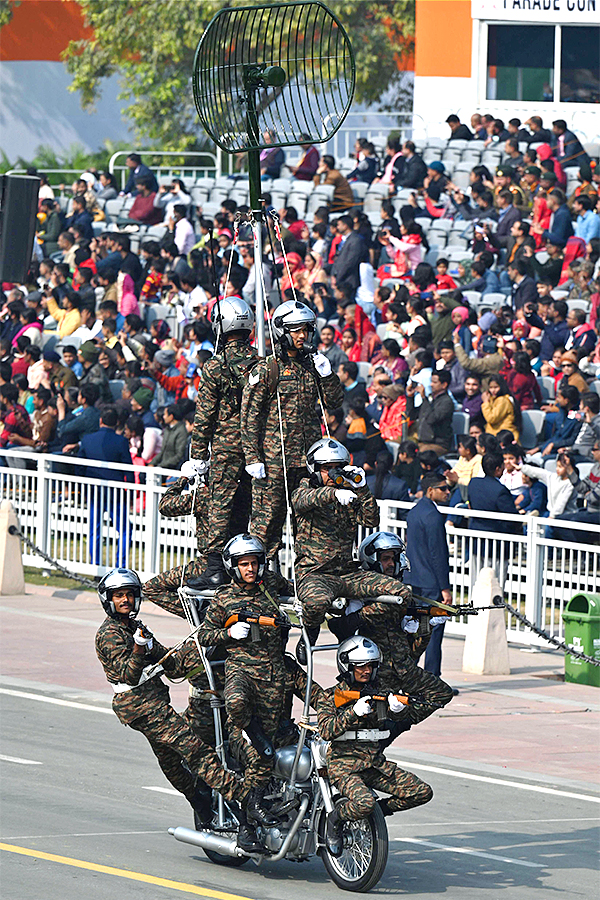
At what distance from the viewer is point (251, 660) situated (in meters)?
9.59

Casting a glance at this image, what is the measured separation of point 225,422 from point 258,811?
9.59 feet

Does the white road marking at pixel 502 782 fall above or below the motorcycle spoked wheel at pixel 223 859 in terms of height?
above

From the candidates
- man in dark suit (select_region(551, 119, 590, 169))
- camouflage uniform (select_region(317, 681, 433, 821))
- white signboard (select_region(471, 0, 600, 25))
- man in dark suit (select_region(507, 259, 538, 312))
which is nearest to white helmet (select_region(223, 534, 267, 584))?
camouflage uniform (select_region(317, 681, 433, 821))

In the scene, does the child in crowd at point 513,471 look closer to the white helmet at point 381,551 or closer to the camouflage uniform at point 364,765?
the white helmet at point 381,551

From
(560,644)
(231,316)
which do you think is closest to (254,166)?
(231,316)

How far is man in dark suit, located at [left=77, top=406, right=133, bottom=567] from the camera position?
19250mm

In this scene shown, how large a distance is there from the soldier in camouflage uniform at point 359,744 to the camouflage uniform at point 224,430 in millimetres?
2341

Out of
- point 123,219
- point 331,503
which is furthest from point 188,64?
point 331,503

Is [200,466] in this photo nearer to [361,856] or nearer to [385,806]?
[385,806]

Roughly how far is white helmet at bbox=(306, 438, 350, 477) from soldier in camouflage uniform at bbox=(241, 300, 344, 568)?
2.23 ft

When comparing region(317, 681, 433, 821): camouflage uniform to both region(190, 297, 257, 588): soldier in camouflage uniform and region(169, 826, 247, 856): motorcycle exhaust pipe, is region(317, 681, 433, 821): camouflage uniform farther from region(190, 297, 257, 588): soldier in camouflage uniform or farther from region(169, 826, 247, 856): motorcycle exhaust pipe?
region(190, 297, 257, 588): soldier in camouflage uniform

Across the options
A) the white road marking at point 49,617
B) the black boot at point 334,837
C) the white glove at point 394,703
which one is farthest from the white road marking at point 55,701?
the white glove at point 394,703

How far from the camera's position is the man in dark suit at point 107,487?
19.2m

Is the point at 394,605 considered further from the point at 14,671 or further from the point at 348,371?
the point at 348,371
